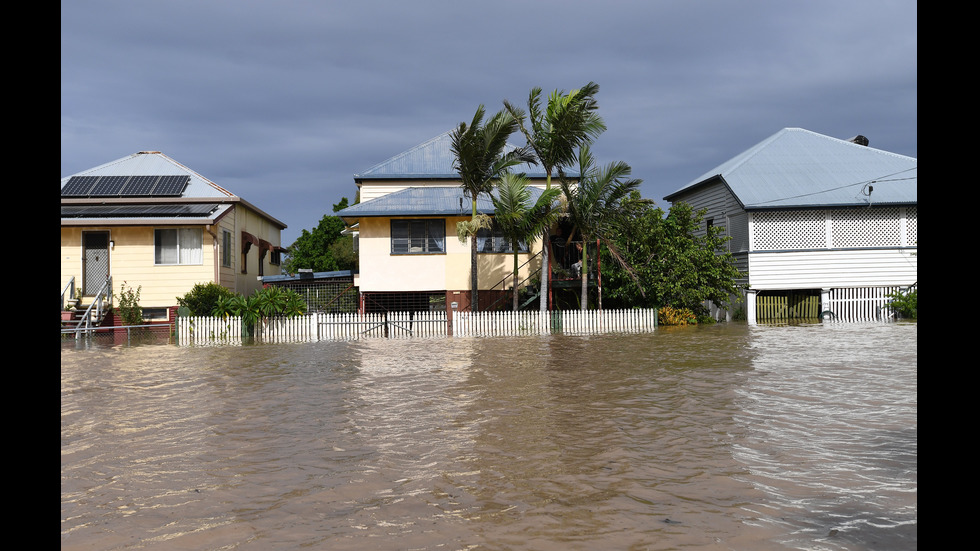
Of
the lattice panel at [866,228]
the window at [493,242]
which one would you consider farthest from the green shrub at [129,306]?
the lattice panel at [866,228]

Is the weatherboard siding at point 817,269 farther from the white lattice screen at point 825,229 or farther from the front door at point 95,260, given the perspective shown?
the front door at point 95,260

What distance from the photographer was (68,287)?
2683 centimetres

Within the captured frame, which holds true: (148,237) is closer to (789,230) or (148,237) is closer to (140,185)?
(140,185)

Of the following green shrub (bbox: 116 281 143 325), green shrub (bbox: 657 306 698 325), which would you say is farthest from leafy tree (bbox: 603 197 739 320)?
green shrub (bbox: 116 281 143 325)

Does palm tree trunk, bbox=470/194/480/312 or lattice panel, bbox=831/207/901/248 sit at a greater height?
lattice panel, bbox=831/207/901/248

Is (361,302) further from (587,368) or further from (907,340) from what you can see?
(907,340)

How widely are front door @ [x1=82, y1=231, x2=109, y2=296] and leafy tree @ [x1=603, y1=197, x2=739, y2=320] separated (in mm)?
19359

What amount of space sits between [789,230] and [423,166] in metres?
15.6

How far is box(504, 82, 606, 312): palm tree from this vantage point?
24.4 m

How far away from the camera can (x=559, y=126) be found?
24438 millimetres

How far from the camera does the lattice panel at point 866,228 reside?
29172mm

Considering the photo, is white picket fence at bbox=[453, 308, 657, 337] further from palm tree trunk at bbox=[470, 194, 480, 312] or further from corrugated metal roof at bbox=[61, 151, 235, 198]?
corrugated metal roof at bbox=[61, 151, 235, 198]

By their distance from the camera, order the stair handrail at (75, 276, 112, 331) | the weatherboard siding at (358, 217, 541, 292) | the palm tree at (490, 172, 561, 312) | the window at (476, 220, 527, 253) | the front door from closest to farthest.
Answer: the palm tree at (490, 172, 561, 312) < the stair handrail at (75, 276, 112, 331) < the weatherboard siding at (358, 217, 541, 292) < the front door < the window at (476, 220, 527, 253)

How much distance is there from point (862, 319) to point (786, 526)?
27011 millimetres
